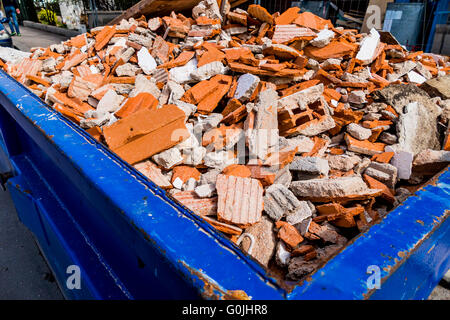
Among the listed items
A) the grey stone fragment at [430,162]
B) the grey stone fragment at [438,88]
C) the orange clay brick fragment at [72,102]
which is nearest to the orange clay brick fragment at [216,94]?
the orange clay brick fragment at [72,102]

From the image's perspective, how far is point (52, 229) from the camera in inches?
58.7

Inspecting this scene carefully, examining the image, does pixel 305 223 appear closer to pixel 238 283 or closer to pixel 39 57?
pixel 238 283

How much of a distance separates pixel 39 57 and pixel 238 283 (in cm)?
393

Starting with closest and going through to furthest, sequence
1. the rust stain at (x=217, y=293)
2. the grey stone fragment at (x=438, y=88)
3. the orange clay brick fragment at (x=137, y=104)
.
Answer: the rust stain at (x=217, y=293) → the orange clay brick fragment at (x=137, y=104) → the grey stone fragment at (x=438, y=88)

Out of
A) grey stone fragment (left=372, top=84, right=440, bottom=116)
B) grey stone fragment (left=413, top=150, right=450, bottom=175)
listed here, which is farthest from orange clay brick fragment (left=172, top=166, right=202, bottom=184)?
grey stone fragment (left=372, top=84, right=440, bottom=116)

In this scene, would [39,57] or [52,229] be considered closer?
[52,229]

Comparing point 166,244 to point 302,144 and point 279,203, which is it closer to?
point 279,203

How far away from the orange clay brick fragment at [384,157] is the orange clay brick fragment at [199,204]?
112cm

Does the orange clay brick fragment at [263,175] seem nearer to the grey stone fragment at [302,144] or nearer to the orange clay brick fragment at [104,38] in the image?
the grey stone fragment at [302,144]

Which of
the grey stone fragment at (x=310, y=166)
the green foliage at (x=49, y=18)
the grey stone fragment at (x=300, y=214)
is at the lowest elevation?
the grey stone fragment at (x=300, y=214)

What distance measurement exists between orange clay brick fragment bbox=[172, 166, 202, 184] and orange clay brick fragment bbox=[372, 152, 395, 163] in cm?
116

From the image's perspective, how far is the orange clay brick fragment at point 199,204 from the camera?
4.66ft

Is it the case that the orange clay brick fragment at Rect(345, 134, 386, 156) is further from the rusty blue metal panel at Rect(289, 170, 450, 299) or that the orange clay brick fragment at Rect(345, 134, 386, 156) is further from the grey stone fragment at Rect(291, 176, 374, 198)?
the rusty blue metal panel at Rect(289, 170, 450, 299)
